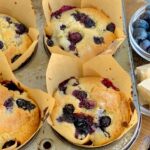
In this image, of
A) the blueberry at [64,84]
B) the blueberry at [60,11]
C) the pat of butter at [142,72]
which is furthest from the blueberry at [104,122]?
the blueberry at [60,11]

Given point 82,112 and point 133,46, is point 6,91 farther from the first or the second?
point 133,46

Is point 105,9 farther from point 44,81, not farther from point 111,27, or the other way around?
point 44,81

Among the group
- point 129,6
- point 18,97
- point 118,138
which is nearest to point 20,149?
point 18,97

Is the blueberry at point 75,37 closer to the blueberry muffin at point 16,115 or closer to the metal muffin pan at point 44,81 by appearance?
the metal muffin pan at point 44,81

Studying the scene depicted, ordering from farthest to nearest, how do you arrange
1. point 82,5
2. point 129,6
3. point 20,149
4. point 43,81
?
point 129,6
point 82,5
point 43,81
point 20,149

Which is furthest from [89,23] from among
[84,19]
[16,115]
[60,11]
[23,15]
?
[16,115]
